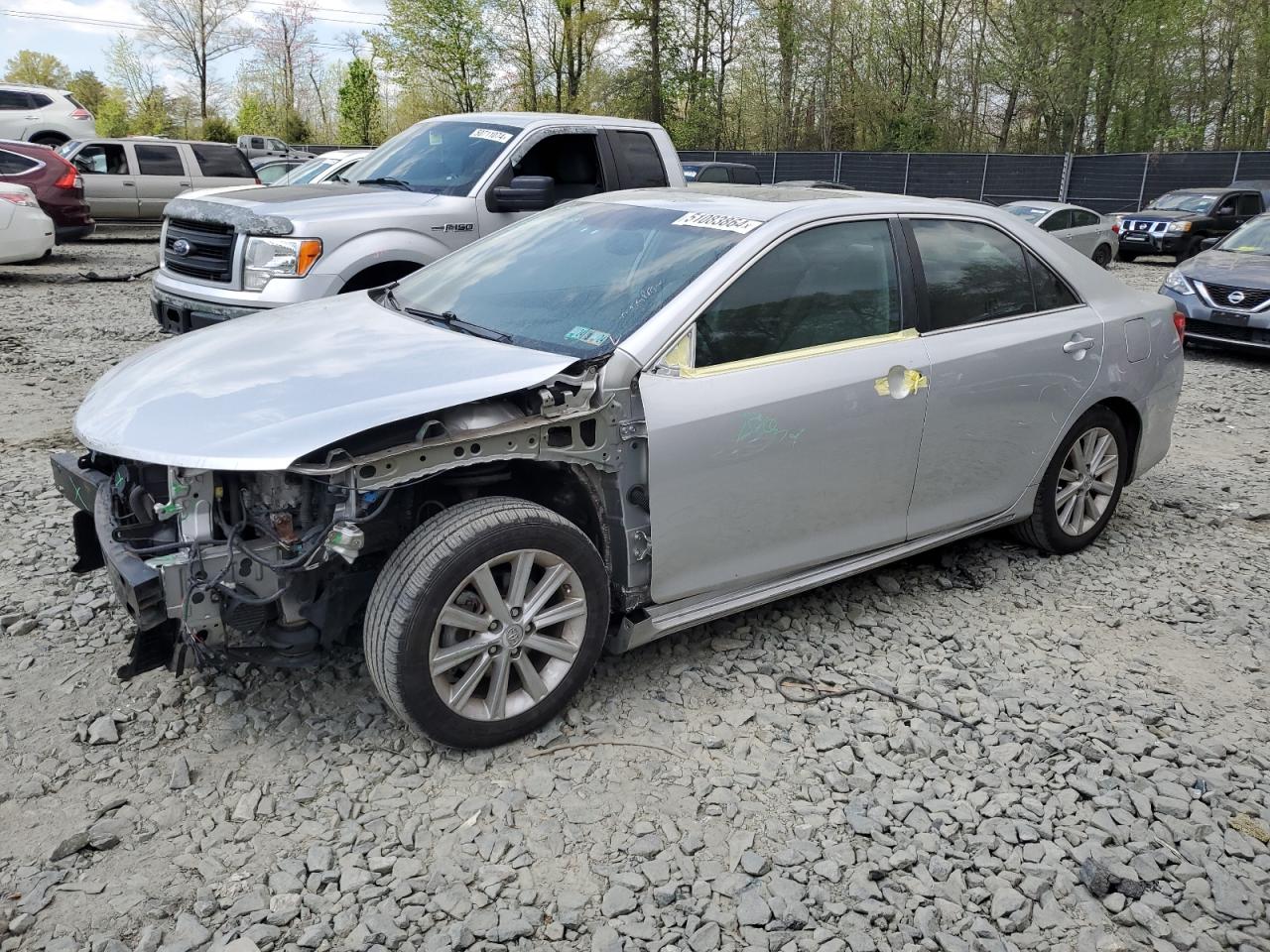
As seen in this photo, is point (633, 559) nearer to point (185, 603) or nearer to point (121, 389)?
point (185, 603)

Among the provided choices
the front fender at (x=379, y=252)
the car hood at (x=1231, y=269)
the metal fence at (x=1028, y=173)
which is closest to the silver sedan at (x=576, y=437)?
the front fender at (x=379, y=252)

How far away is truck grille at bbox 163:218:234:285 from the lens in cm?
659

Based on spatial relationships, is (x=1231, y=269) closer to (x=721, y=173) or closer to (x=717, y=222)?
(x=717, y=222)

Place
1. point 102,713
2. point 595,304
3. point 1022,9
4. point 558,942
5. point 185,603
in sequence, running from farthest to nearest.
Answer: point 1022,9
point 595,304
point 102,713
point 185,603
point 558,942

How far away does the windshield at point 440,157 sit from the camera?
24.1 ft

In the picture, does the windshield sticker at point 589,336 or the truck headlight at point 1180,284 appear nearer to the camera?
the windshield sticker at point 589,336

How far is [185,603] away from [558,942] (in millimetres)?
1358

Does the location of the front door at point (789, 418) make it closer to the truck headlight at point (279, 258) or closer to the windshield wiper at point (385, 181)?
the truck headlight at point (279, 258)

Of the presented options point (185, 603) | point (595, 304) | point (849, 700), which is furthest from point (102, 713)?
point (849, 700)

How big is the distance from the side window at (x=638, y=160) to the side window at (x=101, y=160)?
13.7 metres

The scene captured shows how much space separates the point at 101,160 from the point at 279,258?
14.3 m

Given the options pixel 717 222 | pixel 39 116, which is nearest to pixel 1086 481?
pixel 717 222

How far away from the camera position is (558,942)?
8.11 feet

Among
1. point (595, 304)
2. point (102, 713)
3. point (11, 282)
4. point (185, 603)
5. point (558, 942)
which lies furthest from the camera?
point (11, 282)
